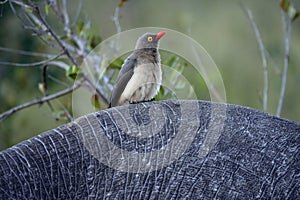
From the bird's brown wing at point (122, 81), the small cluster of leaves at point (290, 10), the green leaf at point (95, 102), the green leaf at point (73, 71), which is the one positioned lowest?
the green leaf at point (95, 102)

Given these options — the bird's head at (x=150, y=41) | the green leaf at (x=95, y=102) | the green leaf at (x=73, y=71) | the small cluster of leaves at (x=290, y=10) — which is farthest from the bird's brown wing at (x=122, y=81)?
the small cluster of leaves at (x=290, y=10)

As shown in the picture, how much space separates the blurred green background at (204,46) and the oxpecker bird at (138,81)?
4.00 metres

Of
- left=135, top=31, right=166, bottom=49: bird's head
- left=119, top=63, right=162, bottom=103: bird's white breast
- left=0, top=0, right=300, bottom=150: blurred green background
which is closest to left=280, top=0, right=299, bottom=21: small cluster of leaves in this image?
left=135, top=31, right=166, bottom=49: bird's head

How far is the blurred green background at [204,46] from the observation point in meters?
9.62

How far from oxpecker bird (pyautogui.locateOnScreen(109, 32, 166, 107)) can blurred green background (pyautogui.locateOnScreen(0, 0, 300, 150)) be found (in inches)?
157

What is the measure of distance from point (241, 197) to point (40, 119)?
8.97 m

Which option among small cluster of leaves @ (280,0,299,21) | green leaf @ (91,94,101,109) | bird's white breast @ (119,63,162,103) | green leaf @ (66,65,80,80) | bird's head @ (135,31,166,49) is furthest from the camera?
small cluster of leaves @ (280,0,299,21)

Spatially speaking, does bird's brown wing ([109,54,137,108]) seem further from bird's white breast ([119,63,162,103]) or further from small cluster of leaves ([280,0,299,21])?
small cluster of leaves ([280,0,299,21])

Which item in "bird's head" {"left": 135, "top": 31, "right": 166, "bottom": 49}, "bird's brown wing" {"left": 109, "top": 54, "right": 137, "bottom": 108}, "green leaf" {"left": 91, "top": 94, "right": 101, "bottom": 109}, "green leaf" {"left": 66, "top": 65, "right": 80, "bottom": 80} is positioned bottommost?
"green leaf" {"left": 91, "top": 94, "right": 101, "bottom": 109}

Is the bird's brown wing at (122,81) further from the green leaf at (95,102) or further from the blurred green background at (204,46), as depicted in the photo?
the blurred green background at (204,46)

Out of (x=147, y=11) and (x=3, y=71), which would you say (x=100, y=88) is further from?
(x=147, y=11)

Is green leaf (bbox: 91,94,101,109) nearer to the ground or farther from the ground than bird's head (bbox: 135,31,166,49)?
nearer to the ground

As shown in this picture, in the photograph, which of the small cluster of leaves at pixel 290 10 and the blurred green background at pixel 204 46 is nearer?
the small cluster of leaves at pixel 290 10

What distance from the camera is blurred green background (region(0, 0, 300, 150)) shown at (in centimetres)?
962
